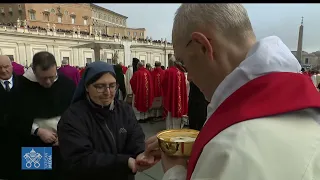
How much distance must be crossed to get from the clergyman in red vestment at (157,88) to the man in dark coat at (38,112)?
17.5 ft

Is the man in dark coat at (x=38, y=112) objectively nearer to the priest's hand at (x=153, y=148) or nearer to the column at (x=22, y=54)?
the priest's hand at (x=153, y=148)

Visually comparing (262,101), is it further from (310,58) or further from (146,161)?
(310,58)

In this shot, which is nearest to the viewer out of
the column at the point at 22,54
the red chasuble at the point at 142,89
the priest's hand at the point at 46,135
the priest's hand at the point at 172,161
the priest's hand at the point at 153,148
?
the priest's hand at the point at 172,161

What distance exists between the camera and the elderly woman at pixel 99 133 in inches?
65.0

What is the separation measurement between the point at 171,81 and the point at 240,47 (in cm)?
558

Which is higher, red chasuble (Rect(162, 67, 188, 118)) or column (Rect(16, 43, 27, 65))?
column (Rect(16, 43, 27, 65))

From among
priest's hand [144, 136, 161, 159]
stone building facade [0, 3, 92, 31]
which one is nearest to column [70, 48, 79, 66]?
stone building facade [0, 3, 92, 31]

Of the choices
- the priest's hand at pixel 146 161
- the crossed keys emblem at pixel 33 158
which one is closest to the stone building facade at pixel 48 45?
the crossed keys emblem at pixel 33 158

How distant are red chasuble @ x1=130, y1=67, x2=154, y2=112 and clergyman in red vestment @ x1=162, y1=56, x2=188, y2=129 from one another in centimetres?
118

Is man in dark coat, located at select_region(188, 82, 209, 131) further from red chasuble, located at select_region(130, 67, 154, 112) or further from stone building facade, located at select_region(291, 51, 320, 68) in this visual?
stone building facade, located at select_region(291, 51, 320, 68)

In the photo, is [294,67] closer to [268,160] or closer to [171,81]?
[268,160]

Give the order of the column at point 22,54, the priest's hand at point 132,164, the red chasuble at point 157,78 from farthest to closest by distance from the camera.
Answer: the column at point 22,54 → the red chasuble at point 157,78 → the priest's hand at point 132,164

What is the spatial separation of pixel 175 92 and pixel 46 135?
428cm

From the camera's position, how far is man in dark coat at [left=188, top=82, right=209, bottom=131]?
17.1ft
